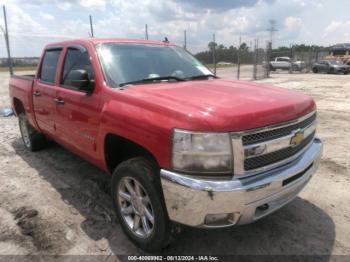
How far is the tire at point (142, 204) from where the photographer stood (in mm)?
2676

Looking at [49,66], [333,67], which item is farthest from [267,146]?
→ [333,67]

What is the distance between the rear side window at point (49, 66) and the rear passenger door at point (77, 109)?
0.39 meters

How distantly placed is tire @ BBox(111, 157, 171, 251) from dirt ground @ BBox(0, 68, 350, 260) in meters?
0.18

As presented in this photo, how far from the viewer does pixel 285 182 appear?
2.74 metres

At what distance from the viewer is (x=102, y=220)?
3.56m

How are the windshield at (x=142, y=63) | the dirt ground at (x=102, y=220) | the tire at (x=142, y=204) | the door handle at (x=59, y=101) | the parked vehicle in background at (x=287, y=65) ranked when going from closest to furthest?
the tire at (x=142, y=204)
the dirt ground at (x=102, y=220)
the windshield at (x=142, y=63)
the door handle at (x=59, y=101)
the parked vehicle in background at (x=287, y=65)

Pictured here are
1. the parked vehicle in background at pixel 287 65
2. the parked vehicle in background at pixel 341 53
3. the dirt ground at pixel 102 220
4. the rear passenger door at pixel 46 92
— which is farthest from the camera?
the parked vehicle in background at pixel 287 65

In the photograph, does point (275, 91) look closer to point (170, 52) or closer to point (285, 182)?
point (285, 182)

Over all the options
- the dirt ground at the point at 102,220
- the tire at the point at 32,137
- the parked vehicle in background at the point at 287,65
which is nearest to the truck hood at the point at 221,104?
the dirt ground at the point at 102,220

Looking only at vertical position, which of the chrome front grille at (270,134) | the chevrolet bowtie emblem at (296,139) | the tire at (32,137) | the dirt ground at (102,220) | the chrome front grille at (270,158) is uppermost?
the chrome front grille at (270,134)

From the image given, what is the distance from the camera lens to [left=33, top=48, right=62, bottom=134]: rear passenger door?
442 cm

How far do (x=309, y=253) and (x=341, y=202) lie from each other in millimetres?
1214

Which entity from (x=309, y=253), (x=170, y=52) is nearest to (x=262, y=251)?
(x=309, y=253)

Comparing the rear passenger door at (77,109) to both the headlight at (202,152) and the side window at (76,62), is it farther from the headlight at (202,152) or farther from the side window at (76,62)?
the headlight at (202,152)
